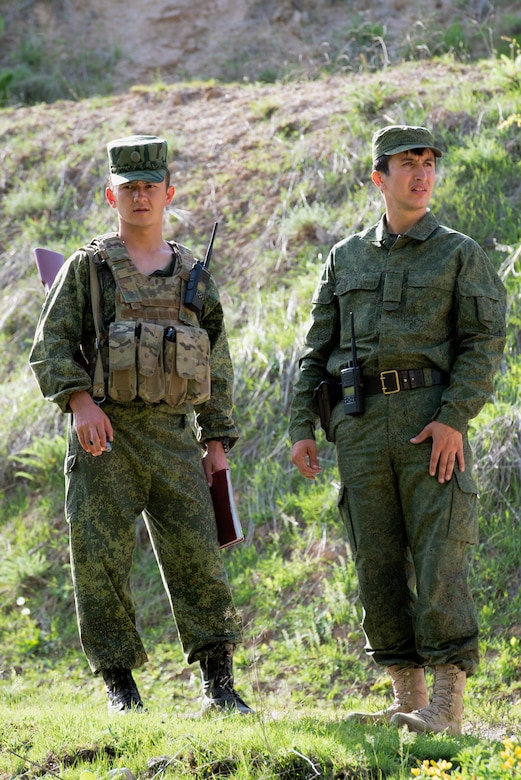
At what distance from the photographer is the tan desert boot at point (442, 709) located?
3.85 meters

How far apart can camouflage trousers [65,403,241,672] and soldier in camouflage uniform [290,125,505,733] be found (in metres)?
0.52

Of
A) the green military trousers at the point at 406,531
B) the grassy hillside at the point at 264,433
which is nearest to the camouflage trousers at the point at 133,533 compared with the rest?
the grassy hillside at the point at 264,433

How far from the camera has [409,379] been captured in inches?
164

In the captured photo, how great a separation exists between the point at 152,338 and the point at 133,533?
31.7 inches

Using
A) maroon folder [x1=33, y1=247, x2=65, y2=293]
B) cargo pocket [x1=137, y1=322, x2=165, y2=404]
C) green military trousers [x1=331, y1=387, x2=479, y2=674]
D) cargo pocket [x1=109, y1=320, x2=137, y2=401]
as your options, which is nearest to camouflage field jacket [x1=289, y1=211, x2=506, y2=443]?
green military trousers [x1=331, y1=387, x2=479, y2=674]

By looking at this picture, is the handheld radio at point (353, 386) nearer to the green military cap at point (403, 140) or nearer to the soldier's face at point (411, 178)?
the soldier's face at point (411, 178)

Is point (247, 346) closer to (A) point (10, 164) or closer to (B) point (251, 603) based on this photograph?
(B) point (251, 603)

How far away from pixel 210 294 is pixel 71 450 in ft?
2.90

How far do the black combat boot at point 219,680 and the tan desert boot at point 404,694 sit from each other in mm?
488

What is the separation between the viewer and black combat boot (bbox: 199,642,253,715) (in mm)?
4203

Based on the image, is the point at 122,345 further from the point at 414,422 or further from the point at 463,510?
the point at 463,510

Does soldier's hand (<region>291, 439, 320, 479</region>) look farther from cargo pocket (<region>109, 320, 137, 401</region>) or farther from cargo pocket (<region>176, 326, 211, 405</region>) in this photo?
cargo pocket (<region>109, 320, 137, 401</region>)

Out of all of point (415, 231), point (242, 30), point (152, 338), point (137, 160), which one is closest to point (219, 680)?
point (152, 338)

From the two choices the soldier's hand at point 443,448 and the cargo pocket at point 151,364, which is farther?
the cargo pocket at point 151,364
